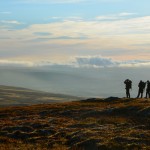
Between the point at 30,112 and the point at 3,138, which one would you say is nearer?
the point at 3,138

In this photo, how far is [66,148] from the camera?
3503 cm

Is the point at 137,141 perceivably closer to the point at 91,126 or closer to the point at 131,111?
the point at 91,126

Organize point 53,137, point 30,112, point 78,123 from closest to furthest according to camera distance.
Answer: point 53,137, point 78,123, point 30,112

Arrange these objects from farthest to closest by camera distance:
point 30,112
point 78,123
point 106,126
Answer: point 30,112, point 78,123, point 106,126

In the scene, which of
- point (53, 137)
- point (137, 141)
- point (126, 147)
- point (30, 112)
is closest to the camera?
point (126, 147)

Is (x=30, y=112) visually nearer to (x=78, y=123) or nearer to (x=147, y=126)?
(x=78, y=123)

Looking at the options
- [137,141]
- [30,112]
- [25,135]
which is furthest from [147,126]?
[30,112]

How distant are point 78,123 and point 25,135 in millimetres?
8724

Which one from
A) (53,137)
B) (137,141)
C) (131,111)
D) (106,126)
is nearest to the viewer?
(137,141)

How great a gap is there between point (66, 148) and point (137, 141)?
735 centimetres

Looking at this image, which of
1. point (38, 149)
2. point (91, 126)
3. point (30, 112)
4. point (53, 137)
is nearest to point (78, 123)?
point (91, 126)

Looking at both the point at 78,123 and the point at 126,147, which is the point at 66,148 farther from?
the point at 78,123

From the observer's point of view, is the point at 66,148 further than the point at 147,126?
No

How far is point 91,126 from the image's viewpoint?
46500mm
